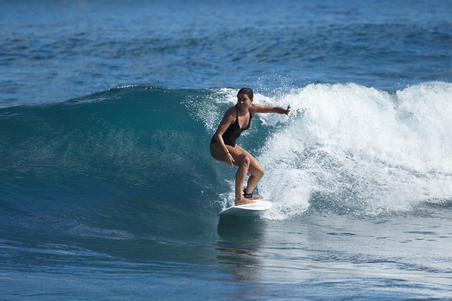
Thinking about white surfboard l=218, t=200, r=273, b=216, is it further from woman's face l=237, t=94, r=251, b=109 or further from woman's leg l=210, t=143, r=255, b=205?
woman's face l=237, t=94, r=251, b=109

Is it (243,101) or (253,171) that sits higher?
(243,101)

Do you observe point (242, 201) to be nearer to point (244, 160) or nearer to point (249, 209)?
point (249, 209)

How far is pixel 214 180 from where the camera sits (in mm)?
9273

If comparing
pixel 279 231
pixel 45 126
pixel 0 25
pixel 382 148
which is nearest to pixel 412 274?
pixel 279 231

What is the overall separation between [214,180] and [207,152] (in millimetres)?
967

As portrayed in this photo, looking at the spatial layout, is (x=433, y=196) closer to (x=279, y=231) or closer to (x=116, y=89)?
(x=279, y=231)

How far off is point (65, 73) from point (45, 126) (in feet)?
21.2

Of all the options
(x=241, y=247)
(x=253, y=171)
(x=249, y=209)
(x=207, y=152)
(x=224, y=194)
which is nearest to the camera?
(x=241, y=247)

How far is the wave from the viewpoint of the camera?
826 cm

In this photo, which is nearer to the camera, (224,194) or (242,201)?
(242,201)

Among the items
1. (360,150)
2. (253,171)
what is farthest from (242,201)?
(360,150)

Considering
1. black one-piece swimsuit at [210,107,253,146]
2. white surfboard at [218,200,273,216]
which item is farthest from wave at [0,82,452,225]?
black one-piece swimsuit at [210,107,253,146]

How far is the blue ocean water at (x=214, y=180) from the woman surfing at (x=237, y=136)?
0.63 meters

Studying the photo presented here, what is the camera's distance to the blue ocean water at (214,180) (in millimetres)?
5129
